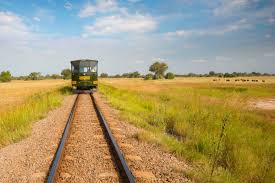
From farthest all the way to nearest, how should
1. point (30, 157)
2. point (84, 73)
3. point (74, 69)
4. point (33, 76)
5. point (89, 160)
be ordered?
point (33, 76), point (74, 69), point (84, 73), point (30, 157), point (89, 160)

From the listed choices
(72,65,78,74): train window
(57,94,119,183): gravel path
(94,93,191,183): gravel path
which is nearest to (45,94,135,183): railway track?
(57,94,119,183): gravel path

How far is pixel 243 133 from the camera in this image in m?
8.75

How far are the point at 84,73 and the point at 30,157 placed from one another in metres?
19.4

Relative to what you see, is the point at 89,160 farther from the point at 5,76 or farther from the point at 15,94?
the point at 5,76

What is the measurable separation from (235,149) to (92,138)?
12.3ft

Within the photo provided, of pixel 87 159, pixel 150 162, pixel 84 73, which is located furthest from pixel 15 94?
pixel 150 162

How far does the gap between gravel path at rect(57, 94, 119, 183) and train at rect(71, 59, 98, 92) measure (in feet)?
54.1

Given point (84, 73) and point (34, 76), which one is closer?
point (84, 73)

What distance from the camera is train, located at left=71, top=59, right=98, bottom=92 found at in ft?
81.5

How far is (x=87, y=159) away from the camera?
5.69 metres

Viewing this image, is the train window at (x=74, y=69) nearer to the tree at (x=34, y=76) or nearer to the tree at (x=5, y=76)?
the tree at (x=5, y=76)

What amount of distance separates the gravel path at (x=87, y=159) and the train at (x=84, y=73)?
16.5 metres

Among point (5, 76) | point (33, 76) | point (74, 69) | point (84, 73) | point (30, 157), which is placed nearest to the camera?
point (30, 157)

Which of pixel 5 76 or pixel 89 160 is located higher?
pixel 5 76
